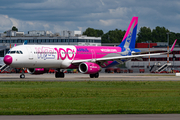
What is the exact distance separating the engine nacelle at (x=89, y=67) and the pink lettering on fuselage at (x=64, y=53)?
2453 mm

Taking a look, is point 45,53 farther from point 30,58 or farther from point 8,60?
point 8,60

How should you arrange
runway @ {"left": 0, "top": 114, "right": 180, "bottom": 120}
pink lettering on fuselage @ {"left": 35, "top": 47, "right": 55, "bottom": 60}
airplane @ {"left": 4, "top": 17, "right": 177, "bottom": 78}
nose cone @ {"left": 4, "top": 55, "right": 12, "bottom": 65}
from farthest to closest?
pink lettering on fuselage @ {"left": 35, "top": 47, "right": 55, "bottom": 60} < airplane @ {"left": 4, "top": 17, "right": 177, "bottom": 78} < nose cone @ {"left": 4, "top": 55, "right": 12, "bottom": 65} < runway @ {"left": 0, "top": 114, "right": 180, "bottom": 120}

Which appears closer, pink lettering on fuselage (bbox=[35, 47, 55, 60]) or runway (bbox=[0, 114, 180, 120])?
runway (bbox=[0, 114, 180, 120])

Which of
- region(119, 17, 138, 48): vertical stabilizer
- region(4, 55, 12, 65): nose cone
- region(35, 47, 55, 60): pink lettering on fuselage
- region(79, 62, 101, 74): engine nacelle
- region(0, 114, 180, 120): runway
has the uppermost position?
region(119, 17, 138, 48): vertical stabilizer

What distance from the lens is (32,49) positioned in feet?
167

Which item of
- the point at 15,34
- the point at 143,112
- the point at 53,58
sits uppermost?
the point at 15,34

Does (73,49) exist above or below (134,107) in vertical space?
above

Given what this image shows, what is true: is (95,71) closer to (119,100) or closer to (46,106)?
(119,100)

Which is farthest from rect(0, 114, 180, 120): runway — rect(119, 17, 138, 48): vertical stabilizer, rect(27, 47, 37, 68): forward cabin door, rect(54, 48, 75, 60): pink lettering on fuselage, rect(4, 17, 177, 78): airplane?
rect(119, 17, 138, 48): vertical stabilizer

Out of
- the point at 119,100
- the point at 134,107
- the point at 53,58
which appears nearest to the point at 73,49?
the point at 53,58

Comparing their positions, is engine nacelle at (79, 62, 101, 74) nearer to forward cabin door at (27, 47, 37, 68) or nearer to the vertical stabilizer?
forward cabin door at (27, 47, 37, 68)

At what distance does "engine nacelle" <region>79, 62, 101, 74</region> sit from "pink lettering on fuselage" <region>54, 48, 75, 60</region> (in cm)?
245

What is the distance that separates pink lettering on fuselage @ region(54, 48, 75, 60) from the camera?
174 ft

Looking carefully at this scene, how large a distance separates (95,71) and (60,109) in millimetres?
32628
